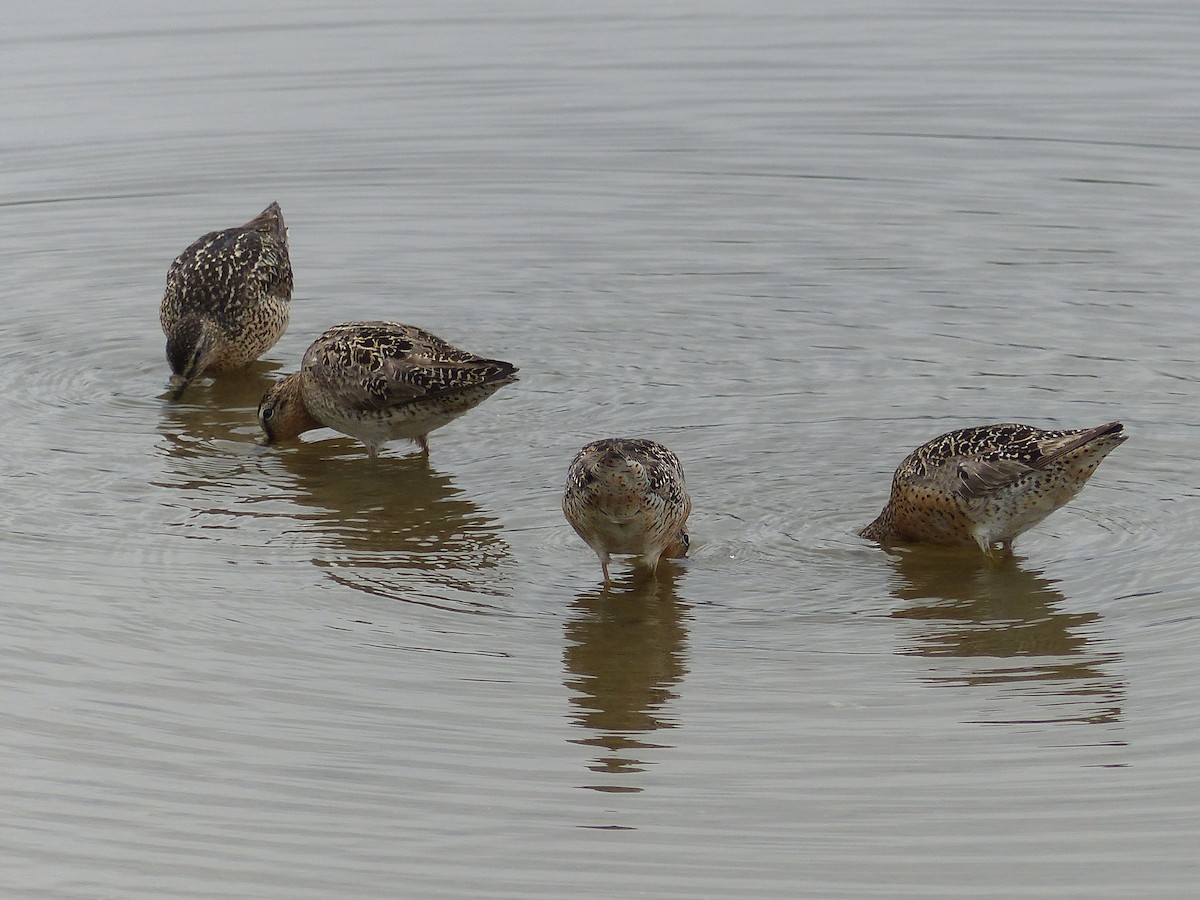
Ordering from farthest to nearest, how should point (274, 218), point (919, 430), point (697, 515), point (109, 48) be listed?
point (109, 48) < point (274, 218) < point (919, 430) < point (697, 515)

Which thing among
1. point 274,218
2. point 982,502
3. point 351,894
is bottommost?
point 351,894

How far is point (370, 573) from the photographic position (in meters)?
7.59

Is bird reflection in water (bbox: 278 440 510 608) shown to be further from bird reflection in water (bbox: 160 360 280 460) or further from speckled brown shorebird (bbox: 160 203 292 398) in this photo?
speckled brown shorebird (bbox: 160 203 292 398)

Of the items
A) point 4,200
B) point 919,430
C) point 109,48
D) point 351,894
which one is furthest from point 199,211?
point 351,894

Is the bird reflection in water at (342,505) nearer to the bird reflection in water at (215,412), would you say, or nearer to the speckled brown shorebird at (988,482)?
the bird reflection in water at (215,412)

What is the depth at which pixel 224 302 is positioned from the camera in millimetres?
10656

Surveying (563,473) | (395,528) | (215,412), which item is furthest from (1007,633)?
(215,412)

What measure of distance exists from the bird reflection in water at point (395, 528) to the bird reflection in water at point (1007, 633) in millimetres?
1706

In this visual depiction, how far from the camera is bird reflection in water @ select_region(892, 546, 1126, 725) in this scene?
6.27 metres

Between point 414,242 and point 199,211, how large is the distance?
195 centimetres

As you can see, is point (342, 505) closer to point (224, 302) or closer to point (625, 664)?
point (625, 664)

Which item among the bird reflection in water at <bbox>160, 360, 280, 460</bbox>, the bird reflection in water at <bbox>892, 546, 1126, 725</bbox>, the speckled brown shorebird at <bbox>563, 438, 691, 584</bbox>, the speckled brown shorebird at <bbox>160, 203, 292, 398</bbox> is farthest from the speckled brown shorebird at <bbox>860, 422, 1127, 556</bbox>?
the speckled brown shorebird at <bbox>160, 203, 292, 398</bbox>

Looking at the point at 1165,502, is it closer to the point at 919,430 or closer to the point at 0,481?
the point at 919,430

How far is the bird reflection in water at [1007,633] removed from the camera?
20.6 feet
